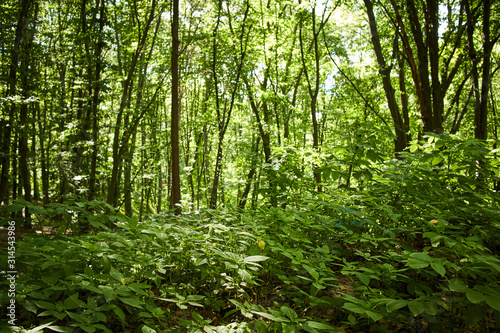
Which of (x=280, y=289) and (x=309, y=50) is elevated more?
(x=309, y=50)

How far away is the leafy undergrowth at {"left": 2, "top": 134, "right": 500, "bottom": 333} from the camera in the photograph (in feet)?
5.57

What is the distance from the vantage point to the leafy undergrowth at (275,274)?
1699 mm

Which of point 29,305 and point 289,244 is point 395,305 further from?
point 29,305

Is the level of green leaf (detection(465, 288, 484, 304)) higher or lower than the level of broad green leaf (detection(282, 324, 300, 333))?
higher

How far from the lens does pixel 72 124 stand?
301 inches

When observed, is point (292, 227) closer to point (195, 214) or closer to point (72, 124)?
point (195, 214)

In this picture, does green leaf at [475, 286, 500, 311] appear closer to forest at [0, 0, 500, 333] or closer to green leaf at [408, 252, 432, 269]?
forest at [0, 0, 500, 333]

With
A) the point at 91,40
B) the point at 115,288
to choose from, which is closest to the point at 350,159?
the point at 115,288

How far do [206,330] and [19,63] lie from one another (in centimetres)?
906

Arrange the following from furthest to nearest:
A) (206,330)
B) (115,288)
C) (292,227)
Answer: (292,227) → (115,288) → (206,330)

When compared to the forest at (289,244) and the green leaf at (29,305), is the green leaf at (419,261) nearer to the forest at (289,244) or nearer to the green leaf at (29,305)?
the forest at (289,244)

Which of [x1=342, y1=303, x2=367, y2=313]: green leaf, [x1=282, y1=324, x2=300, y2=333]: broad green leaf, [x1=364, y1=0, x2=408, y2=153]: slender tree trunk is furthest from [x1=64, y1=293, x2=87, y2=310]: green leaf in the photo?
[x1=364, y1=0, x2=408, y2=153]: slender tree trunk

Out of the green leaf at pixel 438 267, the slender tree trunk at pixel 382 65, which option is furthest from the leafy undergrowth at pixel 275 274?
the slender tree trunk at pixel 382 65

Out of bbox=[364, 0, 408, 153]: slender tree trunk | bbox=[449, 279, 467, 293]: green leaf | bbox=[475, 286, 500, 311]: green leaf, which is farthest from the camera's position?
bbox=[364, 0, 408, 153]: slender tree trunk
